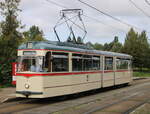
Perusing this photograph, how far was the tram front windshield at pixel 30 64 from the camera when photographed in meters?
13.2

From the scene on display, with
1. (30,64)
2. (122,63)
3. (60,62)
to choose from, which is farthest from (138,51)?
(30,64)

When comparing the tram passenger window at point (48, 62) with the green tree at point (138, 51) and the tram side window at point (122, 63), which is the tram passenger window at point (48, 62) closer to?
the tram side window at point (122, 63)

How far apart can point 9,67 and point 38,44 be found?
7.40 meters

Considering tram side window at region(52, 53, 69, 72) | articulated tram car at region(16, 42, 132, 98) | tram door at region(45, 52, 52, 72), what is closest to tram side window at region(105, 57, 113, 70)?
articulated tram car at region(16, 42, 132, 98)

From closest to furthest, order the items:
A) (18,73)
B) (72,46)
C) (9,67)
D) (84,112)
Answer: (84,112), (18,73), (72,46), (9,67)

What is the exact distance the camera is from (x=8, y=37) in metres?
20.1

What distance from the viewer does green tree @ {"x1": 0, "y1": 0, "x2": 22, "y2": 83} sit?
20078mm

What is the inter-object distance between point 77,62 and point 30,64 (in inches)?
122

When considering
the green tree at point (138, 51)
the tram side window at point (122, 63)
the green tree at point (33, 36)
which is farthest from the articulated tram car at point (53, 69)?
the green tree at point (138, 51)

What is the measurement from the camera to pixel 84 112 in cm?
1087

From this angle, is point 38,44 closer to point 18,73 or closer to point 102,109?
point 18,73

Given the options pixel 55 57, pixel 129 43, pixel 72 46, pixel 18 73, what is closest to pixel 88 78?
pixel 72 46

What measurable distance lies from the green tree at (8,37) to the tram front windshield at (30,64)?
Answer: 648 cm

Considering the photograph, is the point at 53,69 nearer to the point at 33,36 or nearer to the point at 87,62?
the point at 87,62
